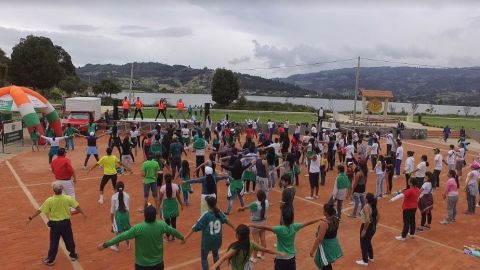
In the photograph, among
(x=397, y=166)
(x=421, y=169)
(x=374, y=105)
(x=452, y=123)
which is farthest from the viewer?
(x=452, y=123)

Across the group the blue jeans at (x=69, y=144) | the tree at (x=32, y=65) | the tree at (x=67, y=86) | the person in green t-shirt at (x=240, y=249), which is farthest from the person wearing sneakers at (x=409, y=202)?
the tree at (x=67, y=86)

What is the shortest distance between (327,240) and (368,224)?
1918 mm

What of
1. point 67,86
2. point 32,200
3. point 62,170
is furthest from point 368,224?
point 67,86

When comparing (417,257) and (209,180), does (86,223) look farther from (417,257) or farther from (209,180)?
(417,257)

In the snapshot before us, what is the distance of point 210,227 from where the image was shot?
7.20 m

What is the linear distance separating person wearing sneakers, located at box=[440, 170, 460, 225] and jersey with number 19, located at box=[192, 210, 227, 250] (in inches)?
304

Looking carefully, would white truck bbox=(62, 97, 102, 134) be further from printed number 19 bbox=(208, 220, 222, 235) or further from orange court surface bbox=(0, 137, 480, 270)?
printed number 19 bbox=(208, 220, 222, 235)

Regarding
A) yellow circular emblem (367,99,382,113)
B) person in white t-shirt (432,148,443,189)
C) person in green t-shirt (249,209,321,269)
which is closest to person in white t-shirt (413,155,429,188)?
person in white t-shirt (432,148,443,189)

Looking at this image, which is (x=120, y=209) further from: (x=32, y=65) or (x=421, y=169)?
(x=32, y=65)

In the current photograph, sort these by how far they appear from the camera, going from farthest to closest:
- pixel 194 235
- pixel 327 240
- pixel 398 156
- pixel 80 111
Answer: pixel 80 111, pixel 398 156, pixel 194 235, pixel 327 240

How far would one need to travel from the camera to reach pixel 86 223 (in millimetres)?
11297

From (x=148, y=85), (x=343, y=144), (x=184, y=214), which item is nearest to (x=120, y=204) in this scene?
(x=184, y=214)

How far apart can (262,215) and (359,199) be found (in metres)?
4.70

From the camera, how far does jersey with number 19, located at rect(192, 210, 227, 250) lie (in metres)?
7.13
